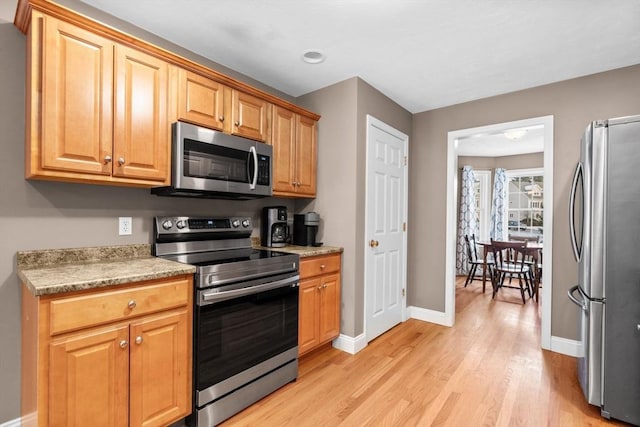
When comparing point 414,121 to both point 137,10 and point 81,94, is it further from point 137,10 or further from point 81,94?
point 81,94

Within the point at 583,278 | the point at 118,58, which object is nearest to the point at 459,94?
the point at 583,278

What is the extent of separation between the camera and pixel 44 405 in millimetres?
1319

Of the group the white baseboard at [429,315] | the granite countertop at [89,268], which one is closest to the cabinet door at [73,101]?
the granite countertop at [89,268]

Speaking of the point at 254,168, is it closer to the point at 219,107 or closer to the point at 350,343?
the point at 219,107

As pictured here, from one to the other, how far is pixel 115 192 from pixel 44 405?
47.6 inches

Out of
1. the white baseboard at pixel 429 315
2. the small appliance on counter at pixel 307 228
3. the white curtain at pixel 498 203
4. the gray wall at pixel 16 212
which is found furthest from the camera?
the white curtain at pixel 498 203

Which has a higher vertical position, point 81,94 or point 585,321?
point 81,94

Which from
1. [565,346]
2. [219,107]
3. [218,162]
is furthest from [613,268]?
[219,107]

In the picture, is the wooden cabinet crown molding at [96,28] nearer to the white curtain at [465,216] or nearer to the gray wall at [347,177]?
the gray wall at [347,177]

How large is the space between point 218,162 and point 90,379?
4.59 ft

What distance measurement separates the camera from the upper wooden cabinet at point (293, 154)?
2.74m

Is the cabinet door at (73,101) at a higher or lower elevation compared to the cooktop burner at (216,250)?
higher

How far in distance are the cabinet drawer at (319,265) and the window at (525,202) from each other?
548cm

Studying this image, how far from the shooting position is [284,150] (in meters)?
2.80
